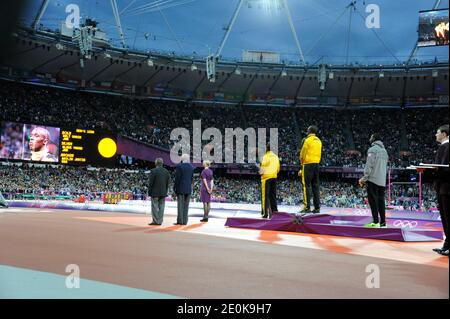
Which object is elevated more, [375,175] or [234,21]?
[234,21]

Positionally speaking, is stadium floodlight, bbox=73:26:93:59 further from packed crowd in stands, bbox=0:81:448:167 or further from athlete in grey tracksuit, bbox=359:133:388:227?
athlete in grey tracksuit, bbox=359:133:388:227

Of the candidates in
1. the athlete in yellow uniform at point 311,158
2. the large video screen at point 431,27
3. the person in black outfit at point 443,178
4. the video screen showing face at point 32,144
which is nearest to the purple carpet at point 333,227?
the athlete in yellow uniform at point 311,158

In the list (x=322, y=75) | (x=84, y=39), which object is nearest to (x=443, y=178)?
(x=84, y=39)

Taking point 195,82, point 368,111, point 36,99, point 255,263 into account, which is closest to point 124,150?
point 36,99

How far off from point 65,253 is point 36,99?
33.5m

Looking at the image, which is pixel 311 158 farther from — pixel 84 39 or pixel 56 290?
pixel 84 39

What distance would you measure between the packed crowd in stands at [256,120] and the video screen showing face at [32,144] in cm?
628

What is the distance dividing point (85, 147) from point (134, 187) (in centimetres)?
604

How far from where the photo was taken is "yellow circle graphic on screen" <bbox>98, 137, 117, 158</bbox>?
28.7 metres

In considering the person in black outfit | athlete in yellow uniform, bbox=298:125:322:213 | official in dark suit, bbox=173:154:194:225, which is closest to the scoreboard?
official in dark suit, bbox=173:154:194:225

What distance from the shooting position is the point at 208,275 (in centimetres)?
437

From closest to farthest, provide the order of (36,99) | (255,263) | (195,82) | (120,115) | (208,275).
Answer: (208,275), (255,263), (36,99), (120,115), (195,82)

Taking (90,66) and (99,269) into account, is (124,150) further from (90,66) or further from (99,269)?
(99,269)

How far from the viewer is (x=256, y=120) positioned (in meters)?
43.6
